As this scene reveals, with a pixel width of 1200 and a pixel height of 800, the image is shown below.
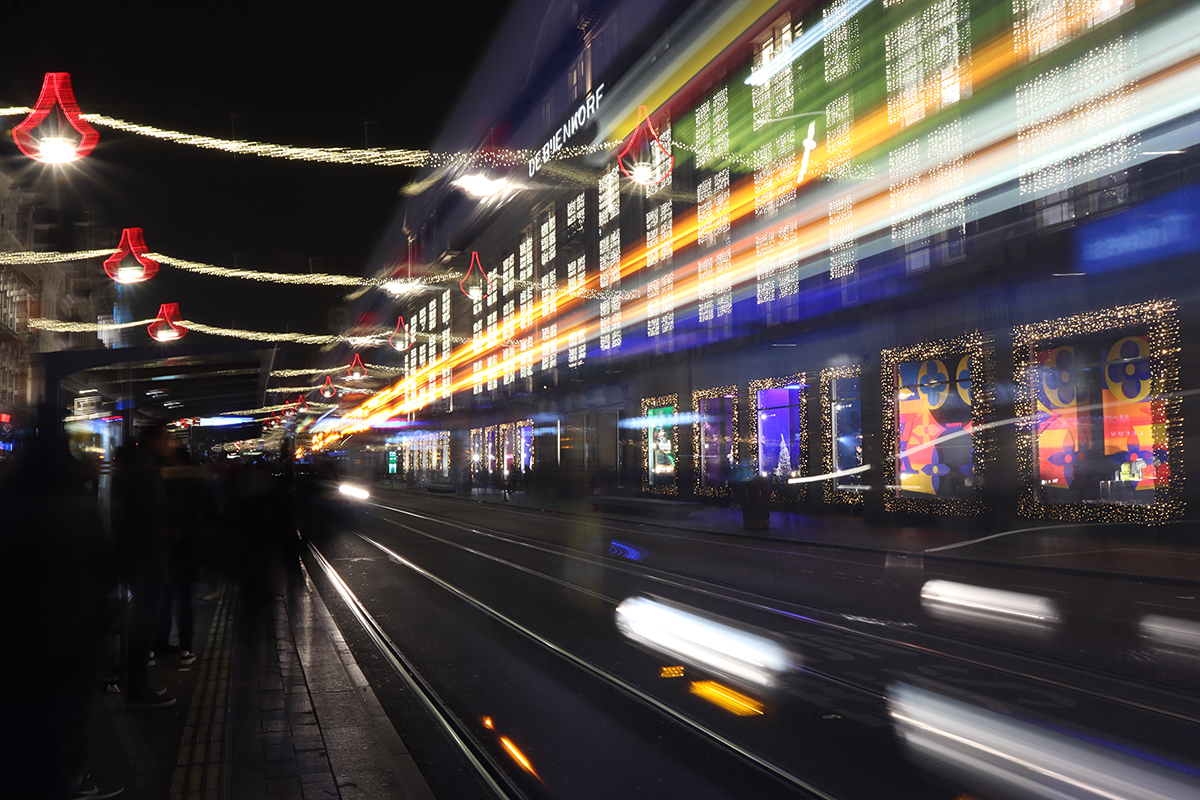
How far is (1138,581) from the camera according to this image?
12195mm

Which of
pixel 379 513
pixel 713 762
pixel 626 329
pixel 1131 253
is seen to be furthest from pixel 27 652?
pixel 626 329

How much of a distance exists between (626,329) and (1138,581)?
2840cm

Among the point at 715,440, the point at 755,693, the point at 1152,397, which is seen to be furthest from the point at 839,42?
the point at 755,693

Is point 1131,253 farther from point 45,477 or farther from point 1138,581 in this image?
point 45,477

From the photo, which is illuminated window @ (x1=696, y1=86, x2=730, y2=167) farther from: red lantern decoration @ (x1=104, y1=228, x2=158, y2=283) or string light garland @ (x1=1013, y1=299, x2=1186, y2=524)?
red lantern decoration @ (x1=104, y1=228, x2=158, y2=283)

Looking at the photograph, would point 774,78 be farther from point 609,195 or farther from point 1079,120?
point 609,195

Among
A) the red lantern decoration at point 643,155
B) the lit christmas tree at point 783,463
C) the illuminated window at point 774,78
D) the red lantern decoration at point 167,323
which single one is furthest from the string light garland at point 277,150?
the lit christmas tree at point 783,463

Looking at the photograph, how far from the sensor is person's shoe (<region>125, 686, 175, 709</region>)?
577 cm

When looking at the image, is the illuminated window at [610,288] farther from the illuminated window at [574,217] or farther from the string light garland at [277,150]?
the string light garland at [277,150]

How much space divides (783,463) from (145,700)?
24433 millimetres

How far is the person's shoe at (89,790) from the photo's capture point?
3.95m

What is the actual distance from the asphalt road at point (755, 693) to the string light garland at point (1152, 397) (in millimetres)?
5592

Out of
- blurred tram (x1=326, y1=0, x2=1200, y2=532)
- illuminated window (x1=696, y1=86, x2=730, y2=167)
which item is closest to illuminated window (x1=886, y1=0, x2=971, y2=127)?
blurred tram (x1=326, y1=0, x2=1200, y2=532)

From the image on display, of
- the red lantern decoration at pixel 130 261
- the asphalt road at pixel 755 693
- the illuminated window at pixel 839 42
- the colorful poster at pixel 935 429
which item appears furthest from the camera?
the illuminated window at pixel 839 42
